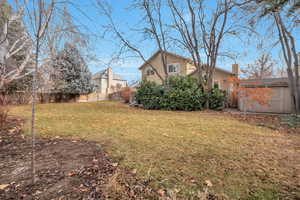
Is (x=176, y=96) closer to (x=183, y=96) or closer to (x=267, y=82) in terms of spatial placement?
(x=183, y=96)

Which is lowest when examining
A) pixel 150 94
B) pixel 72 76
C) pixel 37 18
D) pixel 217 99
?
pixel 217 99

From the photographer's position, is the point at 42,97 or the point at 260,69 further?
the point at 260,69

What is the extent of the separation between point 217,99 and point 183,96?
2.49 m

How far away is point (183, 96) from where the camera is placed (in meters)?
9.62

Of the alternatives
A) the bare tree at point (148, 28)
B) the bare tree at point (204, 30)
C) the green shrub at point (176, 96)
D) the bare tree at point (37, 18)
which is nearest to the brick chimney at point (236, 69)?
the bare tree at point (204, 30)

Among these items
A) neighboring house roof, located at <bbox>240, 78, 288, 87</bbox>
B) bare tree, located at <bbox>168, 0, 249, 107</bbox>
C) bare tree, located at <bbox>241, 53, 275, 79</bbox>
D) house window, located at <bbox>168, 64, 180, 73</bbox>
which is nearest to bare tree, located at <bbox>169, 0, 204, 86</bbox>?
bare tree, located at <bbox>168, 0, 249, 107</bbox>

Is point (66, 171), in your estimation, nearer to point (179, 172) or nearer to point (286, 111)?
point (179, 172)

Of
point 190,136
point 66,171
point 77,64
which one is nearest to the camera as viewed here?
point 66,171

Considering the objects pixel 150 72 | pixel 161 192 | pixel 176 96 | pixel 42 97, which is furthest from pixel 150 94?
pixel 42 97

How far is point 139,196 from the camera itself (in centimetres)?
153

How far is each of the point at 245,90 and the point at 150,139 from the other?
680 cm

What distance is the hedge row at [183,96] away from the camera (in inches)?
377

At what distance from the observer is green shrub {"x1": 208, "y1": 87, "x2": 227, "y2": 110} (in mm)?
9719

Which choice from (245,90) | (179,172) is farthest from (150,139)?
(245,90)
